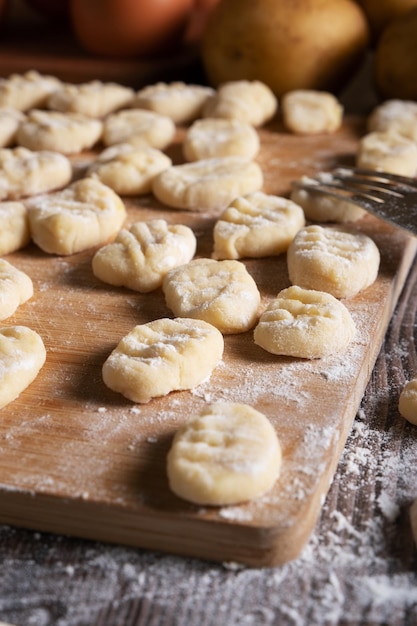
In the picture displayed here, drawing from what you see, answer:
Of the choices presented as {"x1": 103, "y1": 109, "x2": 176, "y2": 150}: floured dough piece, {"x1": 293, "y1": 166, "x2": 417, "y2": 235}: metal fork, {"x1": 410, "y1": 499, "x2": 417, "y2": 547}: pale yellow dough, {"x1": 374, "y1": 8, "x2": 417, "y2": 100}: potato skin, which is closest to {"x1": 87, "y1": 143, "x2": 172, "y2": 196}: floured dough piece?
{"x1": 103, "y1": 109, "x2": 176, "y2": 150}: floured dough piece

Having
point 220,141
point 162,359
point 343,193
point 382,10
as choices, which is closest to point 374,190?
point 343,193

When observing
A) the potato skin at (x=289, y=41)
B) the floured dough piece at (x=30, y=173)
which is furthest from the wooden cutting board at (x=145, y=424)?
the potato skin at (x=289, y=41)

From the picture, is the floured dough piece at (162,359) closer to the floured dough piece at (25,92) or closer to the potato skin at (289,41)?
the floured dough piece at (25,92)

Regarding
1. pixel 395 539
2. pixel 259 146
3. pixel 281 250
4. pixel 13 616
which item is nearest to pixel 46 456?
pixel 13 616

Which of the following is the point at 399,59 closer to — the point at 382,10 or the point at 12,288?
the point at 382,10

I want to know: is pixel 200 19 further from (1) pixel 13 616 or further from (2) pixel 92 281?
(1) pixel 13 616

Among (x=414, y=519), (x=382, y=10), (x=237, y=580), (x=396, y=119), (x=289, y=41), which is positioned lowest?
(x=237, y=580)

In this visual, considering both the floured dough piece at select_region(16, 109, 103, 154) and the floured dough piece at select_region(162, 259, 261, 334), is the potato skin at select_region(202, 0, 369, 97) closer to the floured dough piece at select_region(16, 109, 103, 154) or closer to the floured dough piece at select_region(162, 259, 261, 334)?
the floured dough piece at select_region(16, 109, 103, 154)
